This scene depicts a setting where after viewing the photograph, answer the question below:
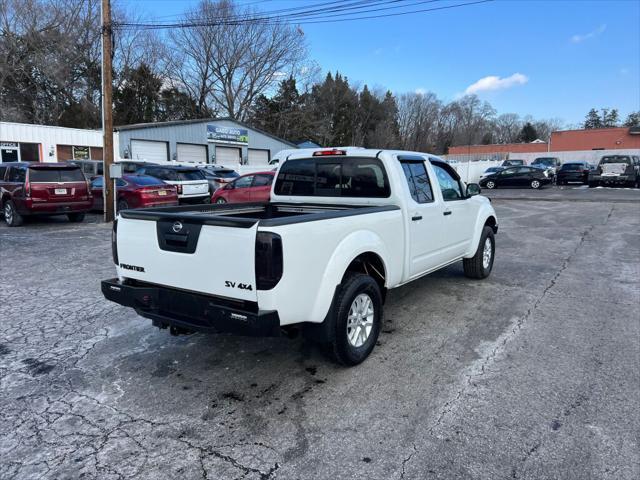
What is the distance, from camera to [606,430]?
10.0 feet

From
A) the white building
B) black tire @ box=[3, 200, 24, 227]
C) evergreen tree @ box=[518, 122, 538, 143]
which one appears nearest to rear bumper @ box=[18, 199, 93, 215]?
black tire @ box=[3, 200, 24, 227]

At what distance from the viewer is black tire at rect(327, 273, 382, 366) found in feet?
12.0

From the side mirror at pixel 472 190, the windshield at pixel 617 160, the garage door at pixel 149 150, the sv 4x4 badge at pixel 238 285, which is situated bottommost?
the sv 4x4 badge at pixel 238 285

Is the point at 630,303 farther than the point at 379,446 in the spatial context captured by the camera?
Yes

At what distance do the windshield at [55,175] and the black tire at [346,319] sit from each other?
38.0ft

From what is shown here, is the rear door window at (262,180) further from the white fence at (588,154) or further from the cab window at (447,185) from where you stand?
the white fence at (588,154)

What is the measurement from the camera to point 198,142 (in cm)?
3170

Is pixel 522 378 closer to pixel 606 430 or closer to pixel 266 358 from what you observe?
pixel 606 430

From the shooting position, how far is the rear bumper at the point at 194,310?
3.14 metres

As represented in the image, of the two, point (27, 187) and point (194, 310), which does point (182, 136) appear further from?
point (194, 310)

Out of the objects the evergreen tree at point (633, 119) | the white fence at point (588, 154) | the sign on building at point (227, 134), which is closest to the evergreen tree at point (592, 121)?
the evergreen tree at point (633, 119)

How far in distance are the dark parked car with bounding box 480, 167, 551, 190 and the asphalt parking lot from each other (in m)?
24.6

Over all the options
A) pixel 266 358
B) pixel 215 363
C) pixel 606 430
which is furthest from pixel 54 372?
pixel 606 430

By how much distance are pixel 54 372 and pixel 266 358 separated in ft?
5.90
